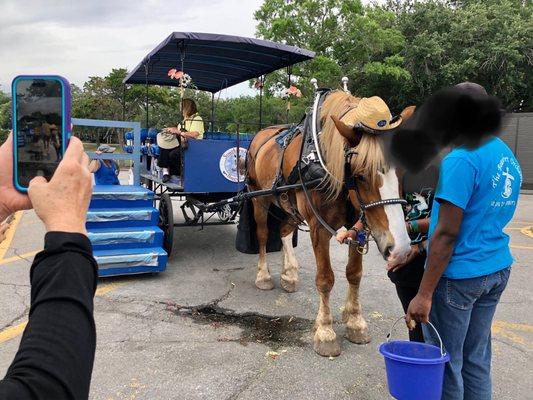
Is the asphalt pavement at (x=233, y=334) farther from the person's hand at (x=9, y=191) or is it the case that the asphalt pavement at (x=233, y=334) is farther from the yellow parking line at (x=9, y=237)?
the person's hand at (x=9, y=191)

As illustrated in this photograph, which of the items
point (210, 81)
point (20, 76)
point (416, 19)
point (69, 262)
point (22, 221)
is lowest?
point (22, 221)

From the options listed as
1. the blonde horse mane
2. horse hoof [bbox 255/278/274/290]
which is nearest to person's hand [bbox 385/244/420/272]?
the blonde horse mane

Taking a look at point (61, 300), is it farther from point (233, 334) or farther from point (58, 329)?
point (233, 334)

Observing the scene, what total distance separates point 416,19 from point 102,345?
59.3 ft

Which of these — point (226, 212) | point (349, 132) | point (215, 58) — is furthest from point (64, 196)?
point (215, 58)

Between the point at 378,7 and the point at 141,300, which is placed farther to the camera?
the point at 378,7

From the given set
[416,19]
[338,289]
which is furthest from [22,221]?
[416,19]

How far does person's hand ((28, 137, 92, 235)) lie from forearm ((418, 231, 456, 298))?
1.64 meters

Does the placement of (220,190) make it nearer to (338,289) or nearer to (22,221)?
(338,289)

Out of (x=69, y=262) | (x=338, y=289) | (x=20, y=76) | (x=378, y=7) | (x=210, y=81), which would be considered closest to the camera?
(x=69, y=262)

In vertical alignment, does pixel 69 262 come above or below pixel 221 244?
above

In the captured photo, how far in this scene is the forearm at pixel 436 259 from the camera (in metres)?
2.07

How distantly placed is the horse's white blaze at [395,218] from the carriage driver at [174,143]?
3855 mm

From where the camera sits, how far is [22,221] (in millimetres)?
9508
